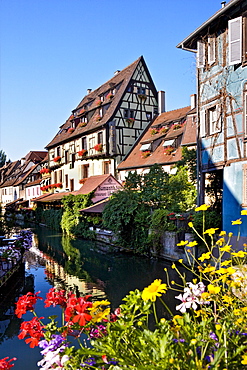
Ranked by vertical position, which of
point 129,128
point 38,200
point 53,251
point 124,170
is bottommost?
point 53,251

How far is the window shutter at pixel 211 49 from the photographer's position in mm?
11601

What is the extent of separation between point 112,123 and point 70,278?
602 inches

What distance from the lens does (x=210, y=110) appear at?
39.3ft

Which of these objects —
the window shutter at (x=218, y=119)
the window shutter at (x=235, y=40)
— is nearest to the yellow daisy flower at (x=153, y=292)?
the window shutter at (x=235, y=40)

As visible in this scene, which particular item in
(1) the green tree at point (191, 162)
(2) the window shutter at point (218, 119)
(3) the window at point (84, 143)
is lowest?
(1) the green tree at point (191, 162)

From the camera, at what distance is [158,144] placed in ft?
73.4

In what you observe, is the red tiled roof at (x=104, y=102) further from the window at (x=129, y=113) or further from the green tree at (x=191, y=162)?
the green tree at (x=191, y=162)

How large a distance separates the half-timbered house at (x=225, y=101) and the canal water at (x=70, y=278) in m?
3.30

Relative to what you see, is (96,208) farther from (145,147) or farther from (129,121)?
(129,121)

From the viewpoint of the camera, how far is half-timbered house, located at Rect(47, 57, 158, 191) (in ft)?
80.9

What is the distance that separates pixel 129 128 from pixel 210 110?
13.6 metres

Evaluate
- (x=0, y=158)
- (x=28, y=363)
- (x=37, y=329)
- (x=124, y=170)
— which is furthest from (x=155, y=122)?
(x=0, y=158)

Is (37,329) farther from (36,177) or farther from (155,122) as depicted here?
(36,177)

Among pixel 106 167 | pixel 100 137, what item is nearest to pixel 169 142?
pixel 106 167
